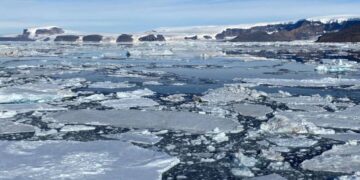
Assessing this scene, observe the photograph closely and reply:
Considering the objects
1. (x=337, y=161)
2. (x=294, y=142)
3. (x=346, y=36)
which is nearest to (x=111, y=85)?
(x=294, y=142)

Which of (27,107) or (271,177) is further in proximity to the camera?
(27,107)

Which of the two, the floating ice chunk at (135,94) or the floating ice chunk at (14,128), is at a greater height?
the floating ice chunk at (14,128)

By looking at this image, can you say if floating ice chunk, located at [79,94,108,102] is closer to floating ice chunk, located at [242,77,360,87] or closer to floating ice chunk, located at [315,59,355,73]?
floating ice chunk, located at [242,77,360,87]

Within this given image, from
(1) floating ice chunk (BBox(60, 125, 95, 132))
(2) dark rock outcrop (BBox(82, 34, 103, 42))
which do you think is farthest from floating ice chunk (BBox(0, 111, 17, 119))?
(2) dark rock outcrop (BBox(82, 34, 103, 42))

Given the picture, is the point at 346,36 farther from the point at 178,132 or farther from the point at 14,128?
the point at 14,128

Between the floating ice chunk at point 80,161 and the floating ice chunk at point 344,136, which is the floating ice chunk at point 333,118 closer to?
the floating ice chunk at point 344,136

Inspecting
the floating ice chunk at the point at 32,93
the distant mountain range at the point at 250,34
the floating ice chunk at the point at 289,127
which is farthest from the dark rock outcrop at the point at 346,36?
the floating ice chunk at the point at 289,127

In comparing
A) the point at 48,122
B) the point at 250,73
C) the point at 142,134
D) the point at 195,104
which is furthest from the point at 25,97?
the point at 250,73
